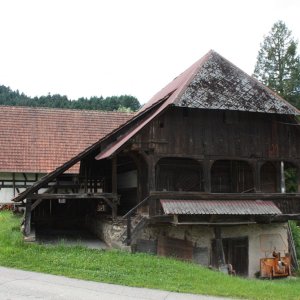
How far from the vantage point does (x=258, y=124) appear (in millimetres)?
16781

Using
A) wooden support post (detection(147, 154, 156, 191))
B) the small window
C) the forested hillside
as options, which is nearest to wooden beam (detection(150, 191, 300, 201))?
wooden support post (detection(147, 154, 156, 191))

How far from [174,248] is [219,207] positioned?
2.07m

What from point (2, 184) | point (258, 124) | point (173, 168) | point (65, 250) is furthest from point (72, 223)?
point (258, 124)

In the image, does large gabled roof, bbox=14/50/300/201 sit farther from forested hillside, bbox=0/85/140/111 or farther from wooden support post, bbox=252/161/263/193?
forested hillside, bbox=0/85/140/111

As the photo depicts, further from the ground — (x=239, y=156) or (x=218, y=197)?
(x=239, y=156)

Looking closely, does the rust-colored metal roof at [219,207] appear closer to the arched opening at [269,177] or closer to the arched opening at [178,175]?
the arched opening at [178,175]

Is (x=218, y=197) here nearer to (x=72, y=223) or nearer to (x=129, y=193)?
(x=129, y=193)

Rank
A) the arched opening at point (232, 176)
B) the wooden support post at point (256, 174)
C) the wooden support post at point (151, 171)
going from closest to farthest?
the wooden support post at point (151, 171) → the wooden support post at point (256, 174) → the arched opening at point (232, 176)

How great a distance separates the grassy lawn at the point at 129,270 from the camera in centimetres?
1070

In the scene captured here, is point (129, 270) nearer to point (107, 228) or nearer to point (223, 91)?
point (107, 228)

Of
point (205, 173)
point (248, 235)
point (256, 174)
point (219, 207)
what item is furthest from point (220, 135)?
point (248, 235)

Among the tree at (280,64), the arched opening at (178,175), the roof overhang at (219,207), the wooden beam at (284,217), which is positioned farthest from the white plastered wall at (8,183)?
the tree at (280,64)

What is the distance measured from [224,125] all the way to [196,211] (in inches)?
135

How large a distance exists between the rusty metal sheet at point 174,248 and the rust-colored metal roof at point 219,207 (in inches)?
61.7
